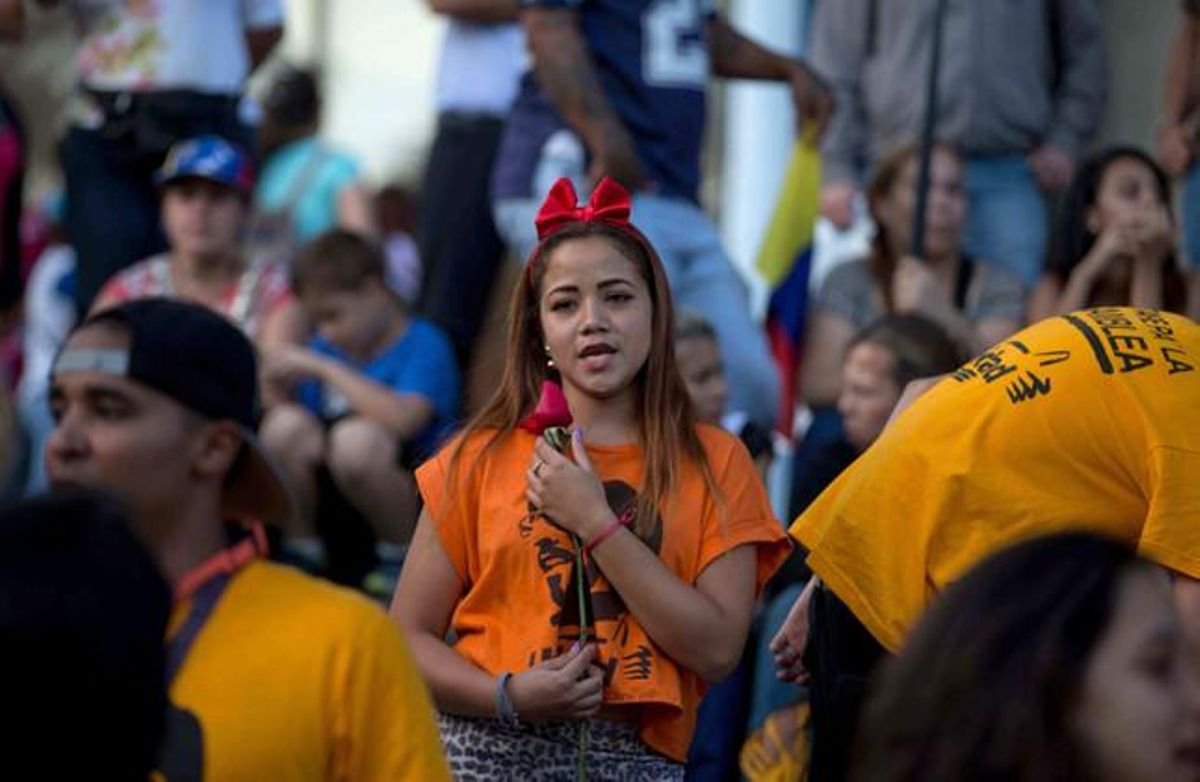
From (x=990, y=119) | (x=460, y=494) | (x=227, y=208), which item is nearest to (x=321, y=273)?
(x=227, y=208)

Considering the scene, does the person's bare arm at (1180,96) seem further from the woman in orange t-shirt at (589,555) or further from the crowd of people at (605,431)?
the woman in orange t-shirt at (589,555)

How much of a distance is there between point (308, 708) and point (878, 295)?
4618mm

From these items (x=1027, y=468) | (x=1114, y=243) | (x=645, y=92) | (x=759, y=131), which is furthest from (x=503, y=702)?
(x=759, y=131)

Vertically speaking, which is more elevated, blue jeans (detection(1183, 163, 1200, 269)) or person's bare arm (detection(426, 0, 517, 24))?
person's bare arm (detection(426, 0, 517, 24))

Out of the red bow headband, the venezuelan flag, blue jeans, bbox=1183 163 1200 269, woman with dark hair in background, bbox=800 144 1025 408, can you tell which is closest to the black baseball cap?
the red bow headband

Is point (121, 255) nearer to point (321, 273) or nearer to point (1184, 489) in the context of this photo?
point (321, 273)

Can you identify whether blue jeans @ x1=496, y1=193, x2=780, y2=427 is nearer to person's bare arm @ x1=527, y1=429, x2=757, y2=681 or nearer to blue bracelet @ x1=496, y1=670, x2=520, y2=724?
person's bare arm @ x1=527, y1=429, x2=757, y2=681

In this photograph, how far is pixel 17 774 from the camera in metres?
2.99

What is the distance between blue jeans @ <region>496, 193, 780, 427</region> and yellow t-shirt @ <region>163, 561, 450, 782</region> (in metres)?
3.67

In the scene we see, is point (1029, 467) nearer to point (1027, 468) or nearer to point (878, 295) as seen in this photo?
point (1027, 468)

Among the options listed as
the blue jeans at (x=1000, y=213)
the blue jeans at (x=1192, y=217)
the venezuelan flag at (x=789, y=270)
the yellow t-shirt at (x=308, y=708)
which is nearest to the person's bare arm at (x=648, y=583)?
the yellow t-shirt at (x=308, y=708)

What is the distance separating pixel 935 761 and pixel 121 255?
5911mm

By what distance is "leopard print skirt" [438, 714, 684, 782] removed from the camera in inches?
184

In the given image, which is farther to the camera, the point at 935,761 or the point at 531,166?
the point at 531,166
